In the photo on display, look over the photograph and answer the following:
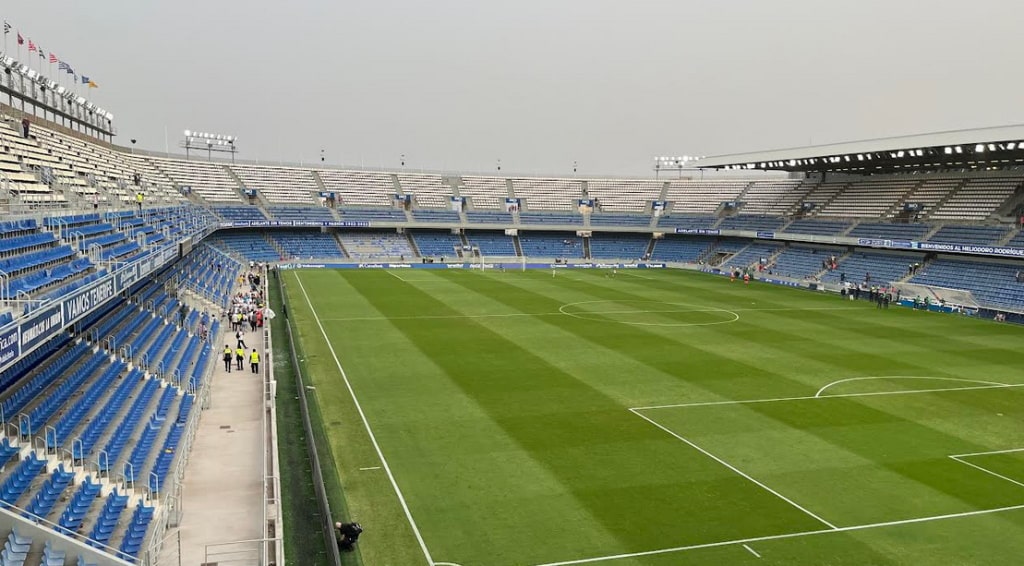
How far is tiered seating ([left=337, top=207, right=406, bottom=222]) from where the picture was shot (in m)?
80.8

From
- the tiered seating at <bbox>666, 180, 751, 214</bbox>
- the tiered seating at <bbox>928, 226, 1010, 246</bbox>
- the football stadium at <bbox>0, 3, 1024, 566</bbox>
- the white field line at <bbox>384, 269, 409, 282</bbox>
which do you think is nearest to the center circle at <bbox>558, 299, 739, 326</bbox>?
the football stadium at <bbox>0, 3, 1024, 566</bbox>

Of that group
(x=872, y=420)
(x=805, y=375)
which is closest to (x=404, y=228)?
(x=805, y=375)

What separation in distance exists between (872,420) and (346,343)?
20745mm

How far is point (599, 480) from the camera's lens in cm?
1697

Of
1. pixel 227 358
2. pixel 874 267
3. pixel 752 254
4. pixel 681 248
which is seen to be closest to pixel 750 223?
pixel 752 254

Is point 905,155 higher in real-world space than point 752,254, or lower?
higher

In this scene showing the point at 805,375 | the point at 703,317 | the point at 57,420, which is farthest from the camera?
the point at 703,317

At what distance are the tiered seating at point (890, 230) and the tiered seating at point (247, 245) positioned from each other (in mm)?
52794

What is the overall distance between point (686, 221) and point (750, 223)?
9.54 meters

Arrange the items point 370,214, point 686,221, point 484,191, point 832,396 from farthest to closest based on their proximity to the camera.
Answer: point 484,191
point 686,221
point 370,214
point 832,396

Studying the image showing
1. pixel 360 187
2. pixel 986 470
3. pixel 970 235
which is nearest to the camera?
pixel 986 470

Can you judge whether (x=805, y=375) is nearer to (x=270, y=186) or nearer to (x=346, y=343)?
(x=346, y=343)

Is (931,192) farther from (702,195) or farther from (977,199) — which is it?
(702,195)

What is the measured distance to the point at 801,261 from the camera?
66062 millimetres
